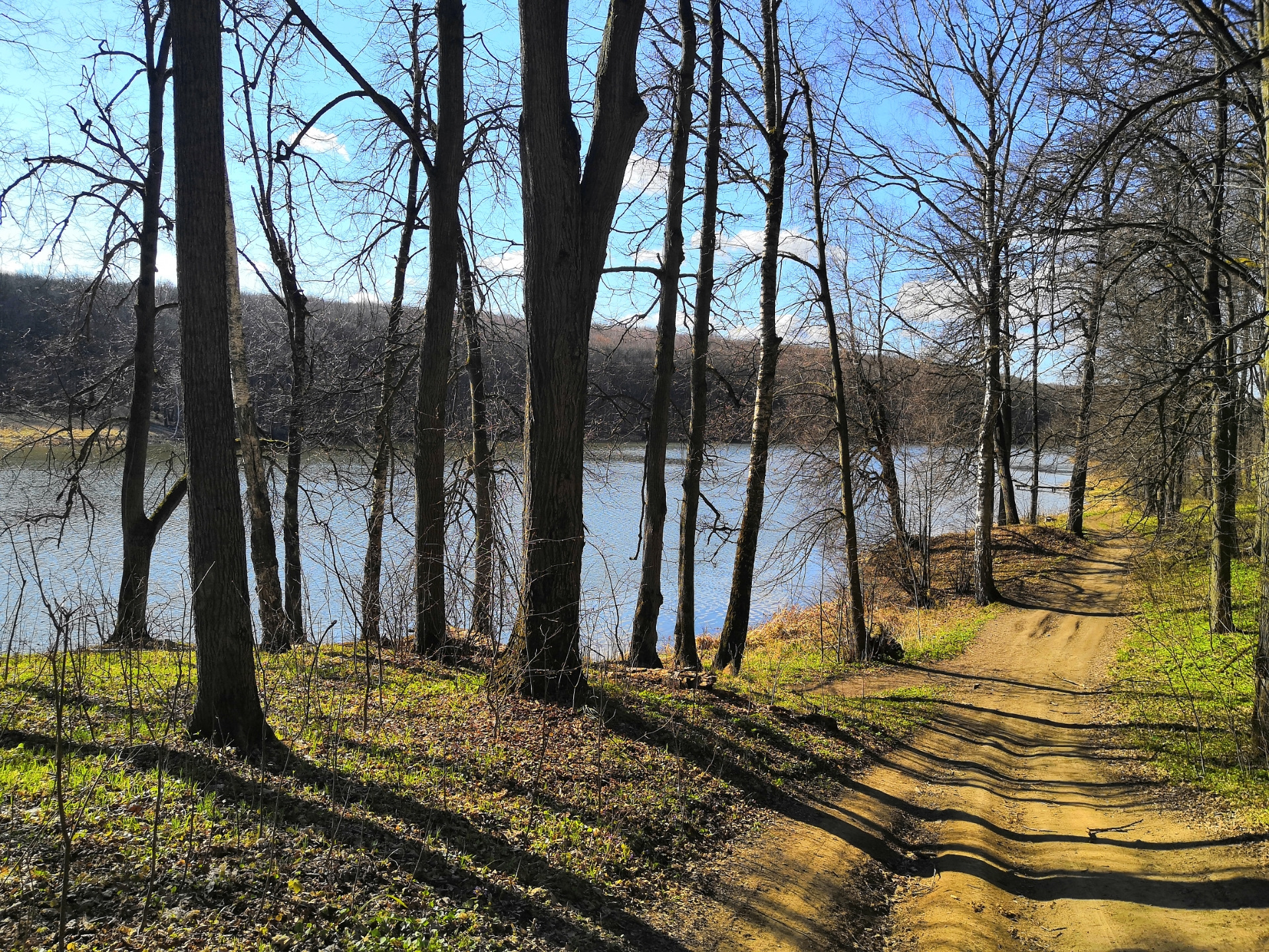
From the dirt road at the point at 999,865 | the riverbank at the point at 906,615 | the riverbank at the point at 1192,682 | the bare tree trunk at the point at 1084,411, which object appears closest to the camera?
the dirt road at the point at 999,865

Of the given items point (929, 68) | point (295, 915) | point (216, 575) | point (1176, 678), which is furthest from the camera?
point (929, 68)

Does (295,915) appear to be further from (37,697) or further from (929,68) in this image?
(929,68)

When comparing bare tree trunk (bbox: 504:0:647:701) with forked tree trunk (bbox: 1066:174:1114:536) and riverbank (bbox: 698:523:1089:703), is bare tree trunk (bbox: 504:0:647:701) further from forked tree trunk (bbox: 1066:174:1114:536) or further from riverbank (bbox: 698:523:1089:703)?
forked tree trunk (bbox: 1066:174:1114:536)

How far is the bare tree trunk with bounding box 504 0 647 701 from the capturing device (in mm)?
6824

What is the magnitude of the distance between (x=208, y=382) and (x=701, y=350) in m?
7.26

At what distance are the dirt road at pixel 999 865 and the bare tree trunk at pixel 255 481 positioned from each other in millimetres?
7210

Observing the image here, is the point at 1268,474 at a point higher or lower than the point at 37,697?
higher

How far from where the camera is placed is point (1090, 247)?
9984 mm

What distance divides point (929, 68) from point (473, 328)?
505 inches

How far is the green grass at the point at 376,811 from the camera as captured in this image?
3.52m

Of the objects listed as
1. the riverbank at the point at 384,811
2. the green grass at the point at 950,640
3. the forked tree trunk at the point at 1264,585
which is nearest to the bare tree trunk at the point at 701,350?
the riverbank at the point at 384,811

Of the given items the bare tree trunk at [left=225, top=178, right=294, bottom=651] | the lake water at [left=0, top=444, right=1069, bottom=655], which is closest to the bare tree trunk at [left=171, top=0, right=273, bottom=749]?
the lake water at [left=0, top=444, right=1069, bottom=655]

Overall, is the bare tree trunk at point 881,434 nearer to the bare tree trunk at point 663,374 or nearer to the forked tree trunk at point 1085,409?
the forked tree trunk at point 1085,409

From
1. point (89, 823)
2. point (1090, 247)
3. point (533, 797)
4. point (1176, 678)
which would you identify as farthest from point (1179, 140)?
point (89, 823)
